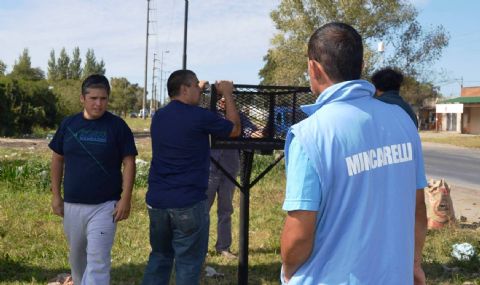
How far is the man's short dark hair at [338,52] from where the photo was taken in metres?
1.93

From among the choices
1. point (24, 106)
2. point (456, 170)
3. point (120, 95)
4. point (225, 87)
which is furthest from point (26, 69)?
point (225, 87)

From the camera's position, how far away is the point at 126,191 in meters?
3.83

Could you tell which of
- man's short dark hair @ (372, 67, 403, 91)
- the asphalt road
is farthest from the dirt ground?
man's short dark hair @ (372, 67, 403, 91)

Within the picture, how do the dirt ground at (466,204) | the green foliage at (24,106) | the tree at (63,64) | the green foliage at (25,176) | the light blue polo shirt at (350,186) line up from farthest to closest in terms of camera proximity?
the tree at (63,64) → the green foliage at (24,106) → the green foliage at (25,176) → the dirt ground at (466,204) → the light blue polo shirt at (350,186)

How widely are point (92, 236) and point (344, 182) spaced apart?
2.40m

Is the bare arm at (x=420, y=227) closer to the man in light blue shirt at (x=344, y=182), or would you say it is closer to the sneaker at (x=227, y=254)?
the man in light blue shirt at (x=344, y=182)

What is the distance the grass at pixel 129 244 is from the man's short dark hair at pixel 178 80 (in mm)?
1980

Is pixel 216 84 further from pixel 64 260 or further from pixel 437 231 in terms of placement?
pixel 437 231

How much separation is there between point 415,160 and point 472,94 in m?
59.6

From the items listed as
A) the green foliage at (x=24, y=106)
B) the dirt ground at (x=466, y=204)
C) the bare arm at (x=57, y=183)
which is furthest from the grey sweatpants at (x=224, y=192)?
the green foliage at (x=24, y=106)

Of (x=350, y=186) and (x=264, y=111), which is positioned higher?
(x=264, y=111)

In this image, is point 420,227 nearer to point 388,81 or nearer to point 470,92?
point 388,81

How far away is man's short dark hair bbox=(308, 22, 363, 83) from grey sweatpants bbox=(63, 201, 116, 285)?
2350mm

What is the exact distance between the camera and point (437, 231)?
6.91 meters
